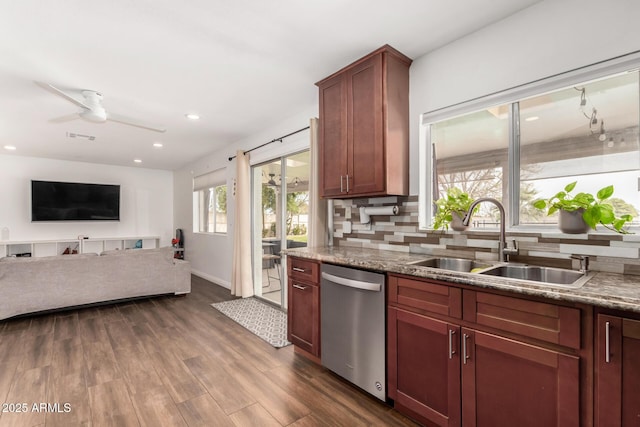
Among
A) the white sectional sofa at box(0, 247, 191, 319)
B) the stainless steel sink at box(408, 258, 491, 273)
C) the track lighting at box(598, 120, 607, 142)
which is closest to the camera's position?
the track lighting at box(598, 120, 607, 142)

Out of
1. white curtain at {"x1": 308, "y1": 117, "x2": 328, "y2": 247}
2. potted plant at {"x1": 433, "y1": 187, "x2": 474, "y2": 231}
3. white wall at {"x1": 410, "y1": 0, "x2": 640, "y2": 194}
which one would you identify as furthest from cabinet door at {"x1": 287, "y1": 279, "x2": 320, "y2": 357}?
white wall at {"x1": 410, "y1": 0, "x2": 640, "y2": 194}

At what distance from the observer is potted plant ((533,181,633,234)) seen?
1.54 m

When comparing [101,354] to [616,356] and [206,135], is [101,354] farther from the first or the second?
[616,356]

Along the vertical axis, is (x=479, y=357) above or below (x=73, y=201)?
below

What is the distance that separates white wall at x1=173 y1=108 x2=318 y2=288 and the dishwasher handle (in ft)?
6.15

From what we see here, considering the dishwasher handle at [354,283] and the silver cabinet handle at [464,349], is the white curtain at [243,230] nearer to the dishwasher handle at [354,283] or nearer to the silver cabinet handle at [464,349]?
the dishwasher handle at [354,283]

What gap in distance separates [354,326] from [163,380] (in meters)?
1.52

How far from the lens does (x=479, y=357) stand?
59.7 inches

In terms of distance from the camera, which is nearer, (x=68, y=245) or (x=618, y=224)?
(x=618, y=224)

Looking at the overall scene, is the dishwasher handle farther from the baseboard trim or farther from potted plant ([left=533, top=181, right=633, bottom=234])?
the baseboard trim

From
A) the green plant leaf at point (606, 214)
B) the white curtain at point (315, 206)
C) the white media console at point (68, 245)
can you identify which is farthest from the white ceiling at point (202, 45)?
the white media console at point (68, 245)

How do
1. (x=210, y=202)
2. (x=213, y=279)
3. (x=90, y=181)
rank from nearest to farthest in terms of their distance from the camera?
(x=213, y=279)
(x=210, y=202)
(x=90, y=181)

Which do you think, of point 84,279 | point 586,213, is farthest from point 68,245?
point 586,213

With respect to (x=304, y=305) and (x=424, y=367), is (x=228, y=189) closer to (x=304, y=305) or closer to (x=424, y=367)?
(x=304, y=305)
